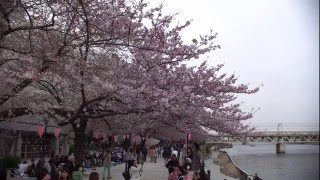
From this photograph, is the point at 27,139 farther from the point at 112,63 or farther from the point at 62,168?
the point at 112,63

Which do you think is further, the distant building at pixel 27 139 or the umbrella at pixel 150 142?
the umbrella at pixel 150 142

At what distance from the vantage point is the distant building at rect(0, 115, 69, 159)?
25984 mm

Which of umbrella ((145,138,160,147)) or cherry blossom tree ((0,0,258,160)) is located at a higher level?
cherry blossom tree ((0,0,258,160))

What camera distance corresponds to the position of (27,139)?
1214 inches

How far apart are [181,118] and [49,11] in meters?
4.72

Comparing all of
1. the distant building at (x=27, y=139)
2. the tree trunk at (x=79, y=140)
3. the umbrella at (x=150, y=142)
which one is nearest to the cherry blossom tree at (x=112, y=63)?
the tree trunk at (x=79, y=140)

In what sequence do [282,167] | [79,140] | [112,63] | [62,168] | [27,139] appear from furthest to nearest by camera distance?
[282,167], [27,139], [79,140], [62,168], [112,63]

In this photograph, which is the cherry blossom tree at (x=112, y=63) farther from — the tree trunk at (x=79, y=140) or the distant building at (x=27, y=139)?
the distant building at (x=27, y=139)

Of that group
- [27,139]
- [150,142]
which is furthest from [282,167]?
[27,139]

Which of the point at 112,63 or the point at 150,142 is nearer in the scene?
the point at 112,63

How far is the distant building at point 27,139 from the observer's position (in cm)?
2598

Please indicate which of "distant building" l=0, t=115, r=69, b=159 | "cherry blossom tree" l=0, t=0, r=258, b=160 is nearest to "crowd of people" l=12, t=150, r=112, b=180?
"cherry blossom tree" l=0, t=0, r=258, b=160

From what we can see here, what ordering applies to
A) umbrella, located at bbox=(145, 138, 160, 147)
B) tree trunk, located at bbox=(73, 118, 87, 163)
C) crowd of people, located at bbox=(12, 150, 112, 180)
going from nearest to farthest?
crowd of people, located at bbox=(12, 150, 112, 180), tree trunk, located at bbox=(73, 118, 87, 163), umbrella, located at bbox=(145, 138, 160, 147)

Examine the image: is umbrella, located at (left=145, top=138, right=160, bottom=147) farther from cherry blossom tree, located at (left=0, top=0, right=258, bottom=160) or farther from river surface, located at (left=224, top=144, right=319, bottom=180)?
cherry blossom tree, located at (left=0, top=0, right=258, bottom=160)
